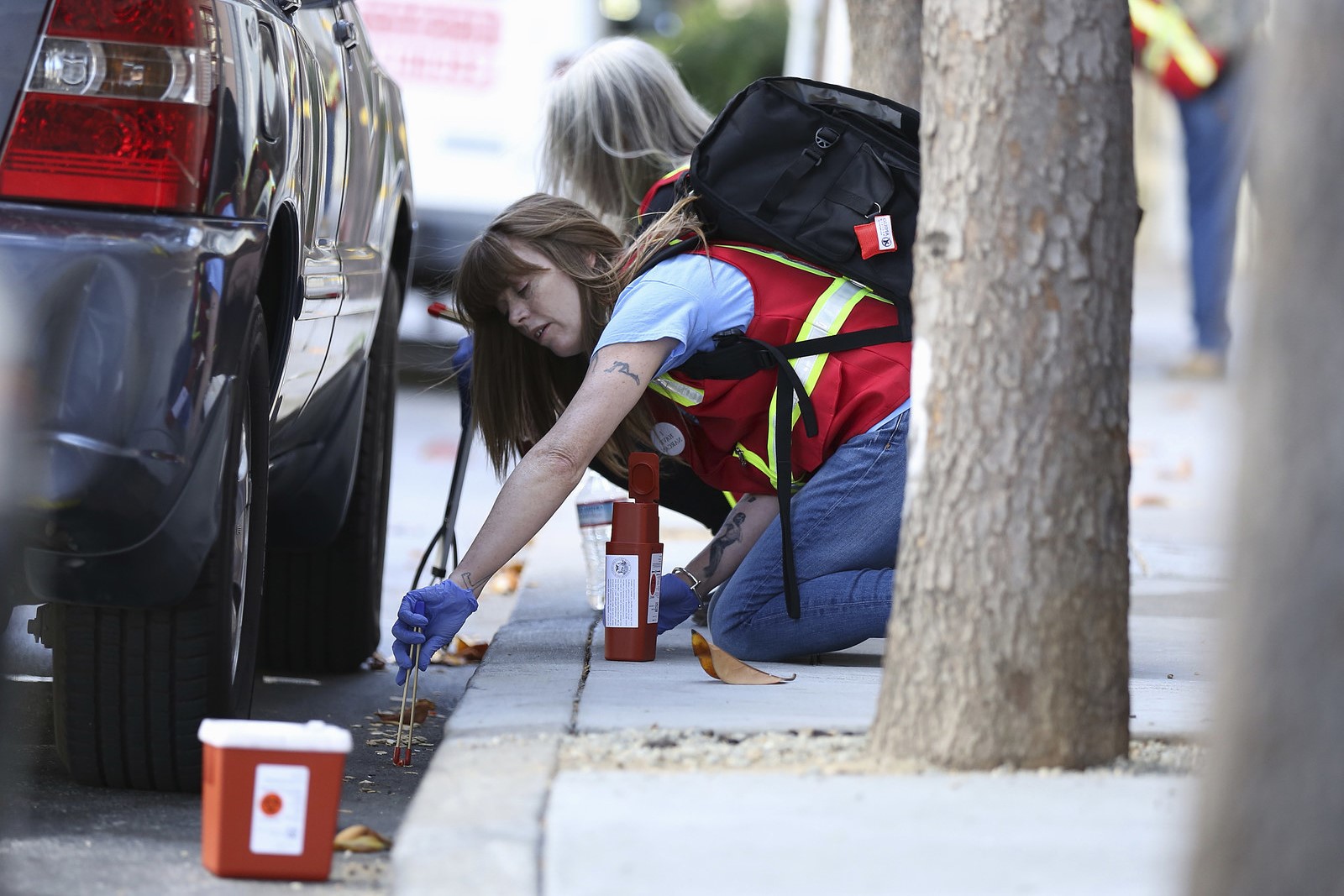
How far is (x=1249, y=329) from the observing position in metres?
1.49

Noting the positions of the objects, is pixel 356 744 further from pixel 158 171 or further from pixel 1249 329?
pixel 1249 329

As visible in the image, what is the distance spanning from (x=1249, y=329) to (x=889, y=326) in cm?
201

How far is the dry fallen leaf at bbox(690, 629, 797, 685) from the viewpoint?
3.16m

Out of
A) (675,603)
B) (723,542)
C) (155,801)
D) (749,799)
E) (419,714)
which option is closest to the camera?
(749,799)

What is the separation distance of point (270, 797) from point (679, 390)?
4.64 feet

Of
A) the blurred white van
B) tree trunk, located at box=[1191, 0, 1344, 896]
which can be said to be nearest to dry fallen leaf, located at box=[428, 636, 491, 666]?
tree trunk, located at box=[1191, 0, 1344, 896]

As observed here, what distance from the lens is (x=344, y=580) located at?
4.01m

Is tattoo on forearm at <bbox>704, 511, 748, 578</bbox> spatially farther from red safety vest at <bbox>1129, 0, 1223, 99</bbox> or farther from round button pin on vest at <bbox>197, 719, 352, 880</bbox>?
red safety vest at <bbox>1129, 0, 1223, 99</bbox>

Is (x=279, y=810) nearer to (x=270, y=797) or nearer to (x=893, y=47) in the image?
(x=270, y=797)

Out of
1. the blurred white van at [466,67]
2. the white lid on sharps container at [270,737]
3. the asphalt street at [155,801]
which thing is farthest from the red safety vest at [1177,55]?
the white lid on sharps container at [270,737]

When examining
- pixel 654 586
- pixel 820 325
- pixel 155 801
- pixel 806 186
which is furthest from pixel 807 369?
pixel 155 801

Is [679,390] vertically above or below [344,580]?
above

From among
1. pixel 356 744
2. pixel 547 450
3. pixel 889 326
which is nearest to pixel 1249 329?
pixel 547 450

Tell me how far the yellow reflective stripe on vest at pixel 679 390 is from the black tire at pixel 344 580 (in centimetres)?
78
